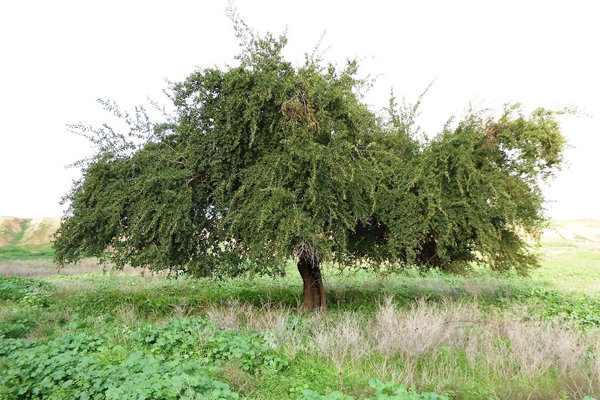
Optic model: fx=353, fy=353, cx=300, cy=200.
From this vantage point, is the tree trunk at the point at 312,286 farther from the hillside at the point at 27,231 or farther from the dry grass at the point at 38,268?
the hillside at the point at 27,231

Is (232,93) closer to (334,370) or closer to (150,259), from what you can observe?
(150,259)

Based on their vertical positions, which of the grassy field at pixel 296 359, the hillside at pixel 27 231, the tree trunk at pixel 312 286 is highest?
the hillside at pixel 27 231

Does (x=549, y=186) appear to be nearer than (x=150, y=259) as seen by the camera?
No

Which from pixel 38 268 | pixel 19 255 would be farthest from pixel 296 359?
pixel 19 255

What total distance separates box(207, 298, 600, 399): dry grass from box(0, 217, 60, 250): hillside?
38.6m

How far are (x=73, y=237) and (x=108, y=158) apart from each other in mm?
2434

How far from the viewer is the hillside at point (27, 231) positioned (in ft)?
120

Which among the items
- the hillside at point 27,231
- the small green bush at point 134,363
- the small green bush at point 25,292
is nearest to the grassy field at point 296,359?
the small green bush at point 134,363

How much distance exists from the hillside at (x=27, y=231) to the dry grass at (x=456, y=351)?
3857 centimetres

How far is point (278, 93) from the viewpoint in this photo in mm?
8922

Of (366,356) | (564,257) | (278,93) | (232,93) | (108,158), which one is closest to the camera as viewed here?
(366,356)

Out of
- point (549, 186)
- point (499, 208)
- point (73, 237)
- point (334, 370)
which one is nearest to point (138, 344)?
point (334, 370)

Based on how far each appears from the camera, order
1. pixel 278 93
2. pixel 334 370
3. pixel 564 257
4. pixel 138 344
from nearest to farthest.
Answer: pixel 334 370 → pixel 138 344 → pixel 278 93 → pixel 564 257

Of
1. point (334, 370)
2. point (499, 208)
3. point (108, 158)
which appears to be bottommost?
point (334, 370)
